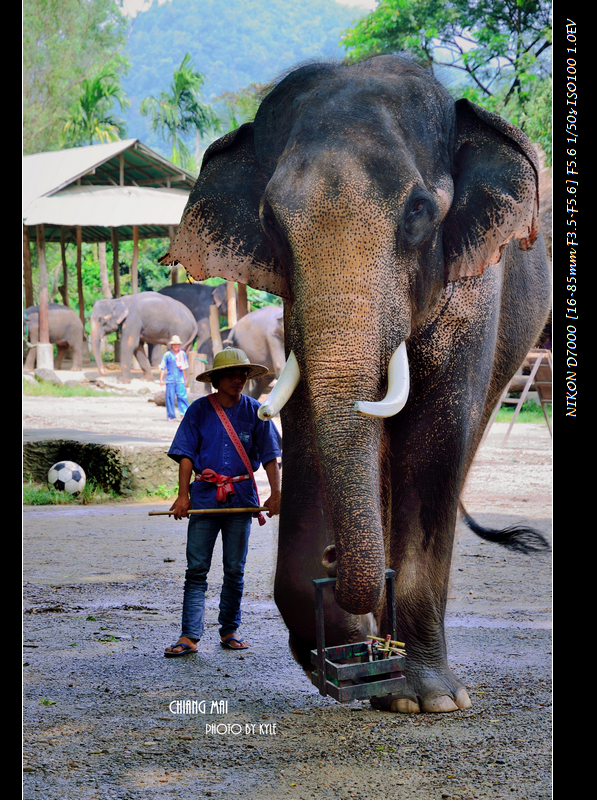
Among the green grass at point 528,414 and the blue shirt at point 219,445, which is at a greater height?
the blue shirt at point 219,445

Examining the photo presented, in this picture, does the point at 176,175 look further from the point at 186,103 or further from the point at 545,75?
the point at 545,75

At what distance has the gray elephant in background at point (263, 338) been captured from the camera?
15.2 meters

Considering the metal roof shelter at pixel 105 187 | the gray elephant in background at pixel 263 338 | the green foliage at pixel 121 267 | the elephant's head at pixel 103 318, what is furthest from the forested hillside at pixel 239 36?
the green foliage at pixel 121 267

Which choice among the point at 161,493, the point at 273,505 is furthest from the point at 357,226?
the point at 161,493

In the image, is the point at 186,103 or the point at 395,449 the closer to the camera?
the point at 395,449

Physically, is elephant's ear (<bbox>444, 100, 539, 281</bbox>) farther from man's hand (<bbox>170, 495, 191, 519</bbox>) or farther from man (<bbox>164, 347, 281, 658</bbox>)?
man's hand (<bbox>170, 495, 191, 519</bbox>)

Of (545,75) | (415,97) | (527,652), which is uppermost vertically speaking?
(545,75)

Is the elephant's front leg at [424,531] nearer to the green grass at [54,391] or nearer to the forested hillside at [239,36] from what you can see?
the forested hillside at [239,36]

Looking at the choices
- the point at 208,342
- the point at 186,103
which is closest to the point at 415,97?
the point at 186,103

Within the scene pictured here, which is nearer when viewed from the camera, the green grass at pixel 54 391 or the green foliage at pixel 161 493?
the green foliage at pixel 161 493

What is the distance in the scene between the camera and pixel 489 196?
3408 millimetres

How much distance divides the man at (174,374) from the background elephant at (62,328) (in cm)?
656

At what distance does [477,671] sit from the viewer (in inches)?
159
